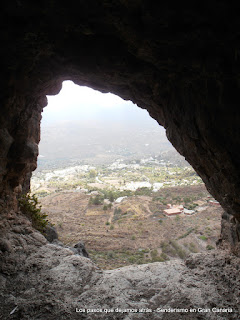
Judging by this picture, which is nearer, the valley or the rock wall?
the rock wall

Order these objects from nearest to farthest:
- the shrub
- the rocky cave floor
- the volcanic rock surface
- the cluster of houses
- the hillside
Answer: the volcanic rock surface < the rocky cave floor < the hillside < the shrub < the cluster of houses

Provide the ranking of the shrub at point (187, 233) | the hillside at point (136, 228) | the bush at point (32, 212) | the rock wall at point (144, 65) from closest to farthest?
the rock wall at point (144, 65), the bush at point (32, 212), the hillside at point (136, 228), the shrub at point (187, 233)

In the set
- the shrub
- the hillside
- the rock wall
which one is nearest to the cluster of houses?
the hillside

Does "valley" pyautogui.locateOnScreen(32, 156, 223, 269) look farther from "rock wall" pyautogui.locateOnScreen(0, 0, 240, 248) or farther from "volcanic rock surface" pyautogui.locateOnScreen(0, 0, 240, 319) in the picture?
"rock wall" pyautogui.locateOnScreen(0, 0, 240, 248)

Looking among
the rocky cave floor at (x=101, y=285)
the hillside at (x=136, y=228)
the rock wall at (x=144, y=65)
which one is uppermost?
the rock wall at (x=144, y=65)

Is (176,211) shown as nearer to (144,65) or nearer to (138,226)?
(138,226)

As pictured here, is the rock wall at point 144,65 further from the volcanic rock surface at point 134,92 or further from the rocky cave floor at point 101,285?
the rocky cave floor at point 101,285

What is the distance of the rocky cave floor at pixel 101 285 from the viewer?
14.0 ft

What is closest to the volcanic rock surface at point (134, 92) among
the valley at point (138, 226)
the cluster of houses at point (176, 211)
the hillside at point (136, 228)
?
the valley at point (138, 226)

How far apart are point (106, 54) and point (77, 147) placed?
17738cm

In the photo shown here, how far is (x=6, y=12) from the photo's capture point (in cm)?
388

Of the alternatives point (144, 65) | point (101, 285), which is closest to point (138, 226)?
point (101, 285)

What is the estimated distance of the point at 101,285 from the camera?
5188 millimetres

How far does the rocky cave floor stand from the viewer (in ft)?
14.0
